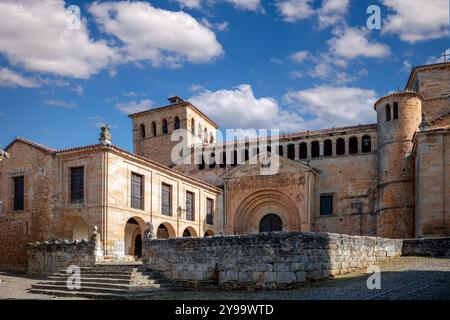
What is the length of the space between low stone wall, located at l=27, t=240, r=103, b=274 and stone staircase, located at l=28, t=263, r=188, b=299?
4.11ft

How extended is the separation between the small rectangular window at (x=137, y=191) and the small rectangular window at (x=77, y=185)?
2.63 m

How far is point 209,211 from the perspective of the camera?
3334cm

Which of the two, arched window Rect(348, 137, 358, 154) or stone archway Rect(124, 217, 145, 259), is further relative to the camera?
arched window Rect(348, 137, 358, 154)

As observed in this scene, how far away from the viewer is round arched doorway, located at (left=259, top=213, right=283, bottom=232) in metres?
33.7

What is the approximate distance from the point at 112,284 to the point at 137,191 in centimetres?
1015

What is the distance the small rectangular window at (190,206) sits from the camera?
101ft

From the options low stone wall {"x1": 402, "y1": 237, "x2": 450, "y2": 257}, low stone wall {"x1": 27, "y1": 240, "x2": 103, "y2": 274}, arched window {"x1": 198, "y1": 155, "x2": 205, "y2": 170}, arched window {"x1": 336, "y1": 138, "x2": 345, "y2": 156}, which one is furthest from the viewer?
arched window {"x1": 198, "y1": 155, "x2": 205, "y2": 170}

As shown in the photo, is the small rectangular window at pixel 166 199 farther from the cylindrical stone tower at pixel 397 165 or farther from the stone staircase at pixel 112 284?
the cylindrical stone tower at pixel 397 165

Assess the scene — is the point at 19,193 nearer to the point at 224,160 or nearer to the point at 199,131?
the point at 224,160

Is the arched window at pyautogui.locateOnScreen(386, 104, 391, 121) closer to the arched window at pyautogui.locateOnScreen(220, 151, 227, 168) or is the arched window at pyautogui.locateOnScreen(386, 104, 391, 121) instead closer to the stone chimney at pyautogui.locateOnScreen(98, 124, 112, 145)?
the arched window at pyautogui.locateOnScreen(220, 151, 227, 168)

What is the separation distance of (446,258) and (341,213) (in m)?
14.1

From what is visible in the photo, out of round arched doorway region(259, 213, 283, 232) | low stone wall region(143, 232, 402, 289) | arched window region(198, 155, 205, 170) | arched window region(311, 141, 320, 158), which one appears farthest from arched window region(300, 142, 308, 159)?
low stone wall region(143, 232, 402, 289)
